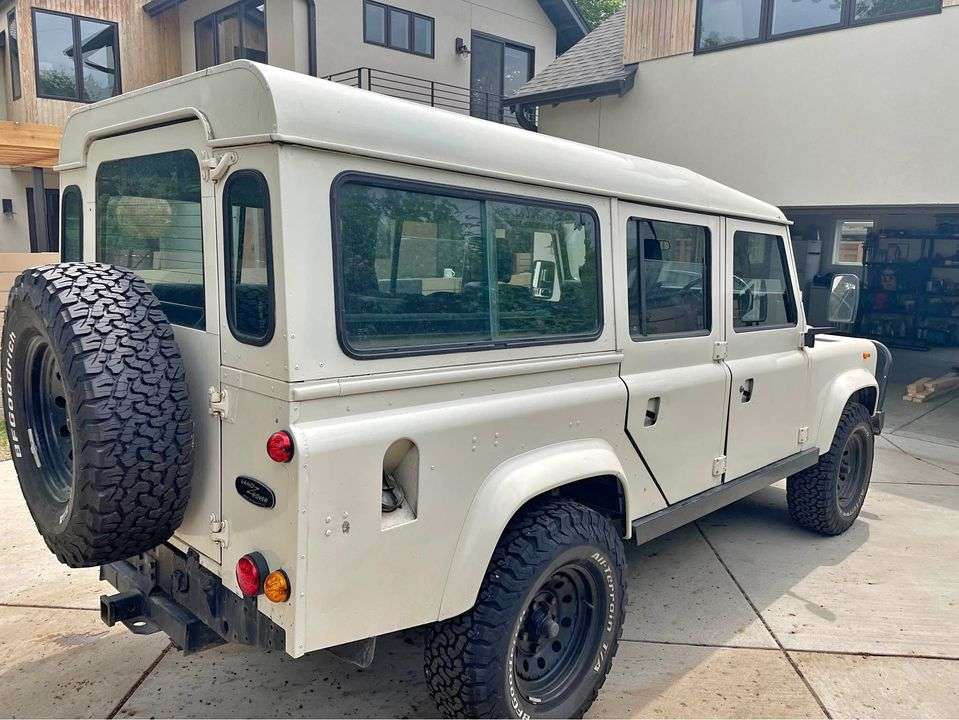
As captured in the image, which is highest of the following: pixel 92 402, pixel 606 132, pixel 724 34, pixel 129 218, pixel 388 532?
pixel 724 34

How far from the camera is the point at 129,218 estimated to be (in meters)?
2.73

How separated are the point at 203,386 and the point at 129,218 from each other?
0.88 m

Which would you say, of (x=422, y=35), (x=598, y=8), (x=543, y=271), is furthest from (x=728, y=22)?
(x=598, y=8)

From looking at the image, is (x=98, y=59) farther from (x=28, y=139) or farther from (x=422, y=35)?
(x=422, y=35)

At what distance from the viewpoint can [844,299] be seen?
4.30 m

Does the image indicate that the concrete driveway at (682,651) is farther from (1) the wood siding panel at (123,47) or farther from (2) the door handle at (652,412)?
(1) the wood siding panel at (123,47)

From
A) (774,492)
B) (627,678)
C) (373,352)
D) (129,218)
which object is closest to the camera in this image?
(373,352)

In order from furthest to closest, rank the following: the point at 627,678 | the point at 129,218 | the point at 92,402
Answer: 1. the point at 627,678
2. the point at 129,218
3. the point at 92,402

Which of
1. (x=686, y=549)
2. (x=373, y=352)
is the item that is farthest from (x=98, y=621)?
(x=686, y=549)

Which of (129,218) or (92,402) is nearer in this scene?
(92,402)

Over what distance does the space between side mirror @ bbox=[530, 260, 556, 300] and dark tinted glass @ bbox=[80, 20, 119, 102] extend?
14.6 meters

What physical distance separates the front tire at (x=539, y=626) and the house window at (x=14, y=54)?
52.3 ft

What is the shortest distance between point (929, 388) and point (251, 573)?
9998mm

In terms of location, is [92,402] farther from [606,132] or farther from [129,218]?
[606,132]
